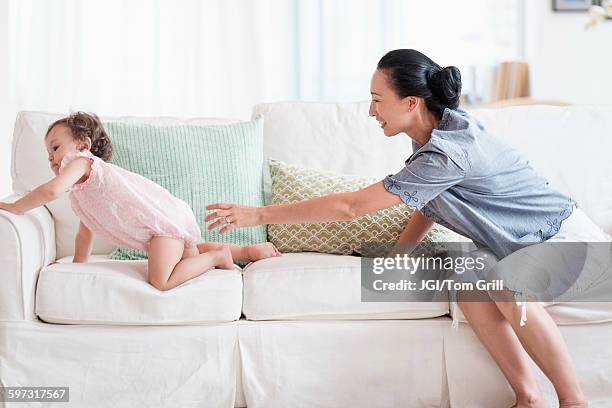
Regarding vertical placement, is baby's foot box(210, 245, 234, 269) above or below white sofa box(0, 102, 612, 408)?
above

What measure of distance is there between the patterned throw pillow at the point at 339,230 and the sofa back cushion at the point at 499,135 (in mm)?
210

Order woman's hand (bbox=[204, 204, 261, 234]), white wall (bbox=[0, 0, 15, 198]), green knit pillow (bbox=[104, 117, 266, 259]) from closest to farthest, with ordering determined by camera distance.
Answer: woman's hand (bbox=[204, 204, 261, 234]) → green knit pillow (bbox=[104, 117, 266, 259]) → white wall (bbox=[0, 0, 15, 198])

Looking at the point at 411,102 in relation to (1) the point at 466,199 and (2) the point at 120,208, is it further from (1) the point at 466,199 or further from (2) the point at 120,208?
(2) the point at 120,208

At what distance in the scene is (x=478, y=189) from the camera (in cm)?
204

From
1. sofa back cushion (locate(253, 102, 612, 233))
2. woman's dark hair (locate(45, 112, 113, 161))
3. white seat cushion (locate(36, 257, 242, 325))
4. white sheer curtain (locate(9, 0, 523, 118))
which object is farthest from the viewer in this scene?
white sheer curtain (locate(9, 0, 523, 118))

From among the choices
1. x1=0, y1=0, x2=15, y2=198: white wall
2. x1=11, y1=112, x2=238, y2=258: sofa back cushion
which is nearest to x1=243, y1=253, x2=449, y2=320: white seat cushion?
x1=11, y1=112, x2=238, y2=258: sofa back cushion

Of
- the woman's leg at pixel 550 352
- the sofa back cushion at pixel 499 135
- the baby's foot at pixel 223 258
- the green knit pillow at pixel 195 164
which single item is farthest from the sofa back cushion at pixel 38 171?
the woman's leg at pixel 550 352

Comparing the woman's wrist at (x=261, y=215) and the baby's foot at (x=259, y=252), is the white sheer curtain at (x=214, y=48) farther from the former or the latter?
the woman's wrist at (x=261, y=215)

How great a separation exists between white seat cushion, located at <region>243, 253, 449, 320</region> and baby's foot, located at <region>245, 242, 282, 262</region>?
8.0 inches

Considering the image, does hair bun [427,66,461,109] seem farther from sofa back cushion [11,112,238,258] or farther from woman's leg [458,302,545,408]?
sofa back cushion [11,112,238,258]

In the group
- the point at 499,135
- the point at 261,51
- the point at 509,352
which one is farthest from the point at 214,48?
the point at 509,352

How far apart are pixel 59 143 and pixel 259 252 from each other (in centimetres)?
65

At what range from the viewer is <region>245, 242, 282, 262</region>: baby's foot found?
2.38 m

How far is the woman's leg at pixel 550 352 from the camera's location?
1.98 m
